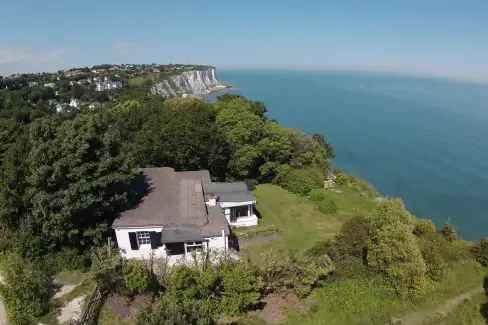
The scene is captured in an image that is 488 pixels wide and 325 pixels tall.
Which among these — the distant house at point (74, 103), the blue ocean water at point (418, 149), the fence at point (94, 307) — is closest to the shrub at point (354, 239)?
the fence at point (94, 307)

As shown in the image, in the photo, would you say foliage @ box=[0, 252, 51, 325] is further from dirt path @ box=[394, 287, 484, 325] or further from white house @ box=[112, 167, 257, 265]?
dirt path @ box=[394, 287, 484, 325]

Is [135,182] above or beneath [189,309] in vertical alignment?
above

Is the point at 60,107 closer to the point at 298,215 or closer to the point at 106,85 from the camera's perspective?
the point at 106,85

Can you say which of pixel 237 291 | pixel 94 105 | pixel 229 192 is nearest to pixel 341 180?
pixel 229 192

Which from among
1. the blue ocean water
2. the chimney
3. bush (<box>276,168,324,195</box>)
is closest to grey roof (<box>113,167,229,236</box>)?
the chimney

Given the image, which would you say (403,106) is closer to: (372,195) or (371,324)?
(372,195)

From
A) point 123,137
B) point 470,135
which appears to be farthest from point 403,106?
point 123,137
